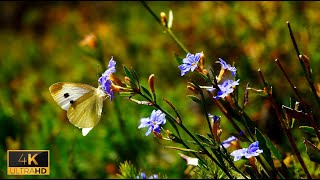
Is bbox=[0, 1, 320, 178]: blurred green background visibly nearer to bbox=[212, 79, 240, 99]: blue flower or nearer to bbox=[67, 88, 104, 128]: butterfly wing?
bbox=[67, 88, 104, 128]: butterfly wing

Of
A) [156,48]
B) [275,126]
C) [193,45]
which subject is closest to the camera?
Result: [275,126]

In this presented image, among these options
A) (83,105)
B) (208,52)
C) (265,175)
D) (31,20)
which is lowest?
(265,175)

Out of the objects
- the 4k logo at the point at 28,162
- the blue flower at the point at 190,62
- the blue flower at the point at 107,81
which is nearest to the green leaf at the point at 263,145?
the blue flower at the point at 190,62

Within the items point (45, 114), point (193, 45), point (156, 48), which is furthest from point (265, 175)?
point (156, 48)

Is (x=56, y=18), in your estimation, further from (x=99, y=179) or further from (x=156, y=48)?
(x=99, y=179)

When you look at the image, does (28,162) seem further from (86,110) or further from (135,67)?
(135,67)

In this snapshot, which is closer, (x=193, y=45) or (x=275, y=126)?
(x=275, y=126)

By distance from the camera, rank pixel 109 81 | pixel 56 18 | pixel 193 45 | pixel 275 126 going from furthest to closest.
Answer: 1. pixel 56 18
2. pixel 193 45
3. pixel 275 126
4. pixel 109 81

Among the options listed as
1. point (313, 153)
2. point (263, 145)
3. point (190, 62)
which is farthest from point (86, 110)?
point (313, 153)
